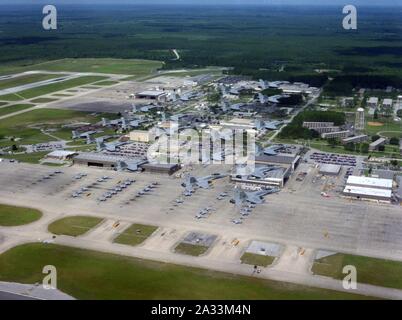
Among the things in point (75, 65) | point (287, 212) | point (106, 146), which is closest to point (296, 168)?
point (287, 212)

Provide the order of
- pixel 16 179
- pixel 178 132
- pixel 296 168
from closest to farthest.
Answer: pixel 16 179
pixel 296 168
pixel 178 132

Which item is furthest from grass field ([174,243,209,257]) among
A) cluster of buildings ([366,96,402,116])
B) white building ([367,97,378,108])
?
white building ([367,97,378,108])

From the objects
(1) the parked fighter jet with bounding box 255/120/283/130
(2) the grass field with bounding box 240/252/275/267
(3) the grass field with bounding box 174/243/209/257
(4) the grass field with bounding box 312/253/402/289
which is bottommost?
(4) the grass field with bounding box 312/253/402/289

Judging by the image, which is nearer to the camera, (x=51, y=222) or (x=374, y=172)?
(x=51, y=222)

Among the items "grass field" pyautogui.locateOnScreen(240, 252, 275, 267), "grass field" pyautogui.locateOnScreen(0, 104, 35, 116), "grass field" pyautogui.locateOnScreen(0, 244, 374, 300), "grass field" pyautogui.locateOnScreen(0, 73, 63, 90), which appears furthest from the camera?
"grass field" pyautogui.locateOnScreen(0, 73, 63, 90)

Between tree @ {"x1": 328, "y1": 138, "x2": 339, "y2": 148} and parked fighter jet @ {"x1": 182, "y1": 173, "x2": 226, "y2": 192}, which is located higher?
tree @ {"x1": 328, "y1": 138, "x2": 339, "y2": 148}

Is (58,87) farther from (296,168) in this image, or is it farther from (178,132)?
(296,168)

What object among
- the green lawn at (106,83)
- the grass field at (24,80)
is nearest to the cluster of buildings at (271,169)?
the green lawn at (106,83)

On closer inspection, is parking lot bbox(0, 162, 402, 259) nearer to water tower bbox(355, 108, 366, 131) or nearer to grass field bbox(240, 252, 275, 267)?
grass field bbox(240, 252, 275, 267)
